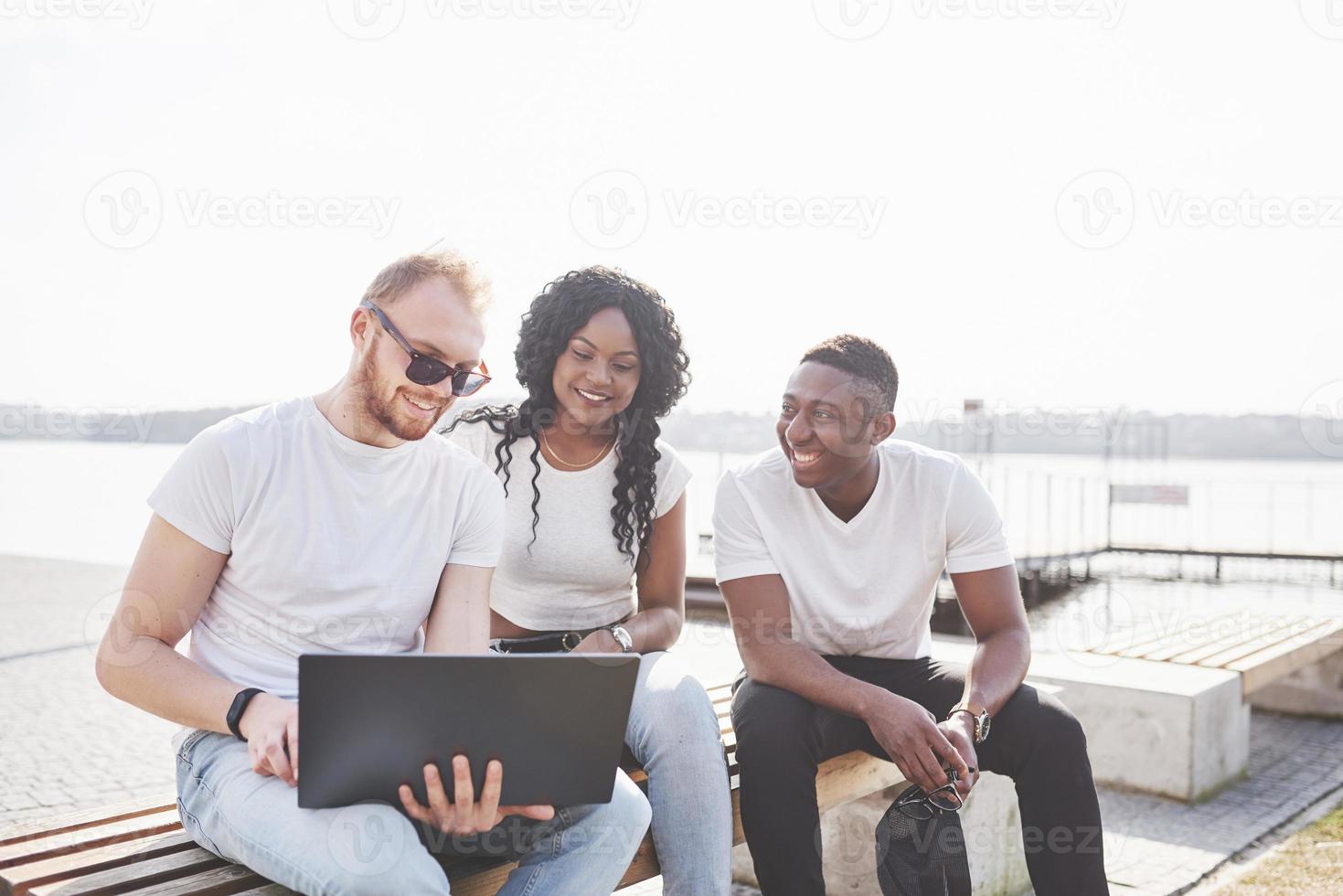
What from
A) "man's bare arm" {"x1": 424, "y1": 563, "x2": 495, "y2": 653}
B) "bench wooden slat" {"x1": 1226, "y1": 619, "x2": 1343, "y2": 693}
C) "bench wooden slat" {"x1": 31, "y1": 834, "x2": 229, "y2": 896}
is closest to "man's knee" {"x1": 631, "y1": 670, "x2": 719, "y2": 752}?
"man's bare arm" {"x1": 424, "y1": 563, "x2": 495, "y2": 653}

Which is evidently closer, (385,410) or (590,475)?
(385,410)

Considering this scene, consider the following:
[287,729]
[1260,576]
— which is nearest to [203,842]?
[287,729]

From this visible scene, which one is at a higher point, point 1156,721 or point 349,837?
point 349,837

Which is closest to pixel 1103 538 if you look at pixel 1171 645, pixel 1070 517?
pixel 1070 517

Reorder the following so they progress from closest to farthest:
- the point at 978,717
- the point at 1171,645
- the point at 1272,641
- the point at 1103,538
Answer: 1. the point at 978,717
2. the point at 1171,645
3. the point at 1272,641
4. the point at 1103,538

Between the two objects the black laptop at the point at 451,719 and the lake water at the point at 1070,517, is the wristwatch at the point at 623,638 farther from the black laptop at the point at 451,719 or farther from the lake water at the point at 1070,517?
the lake water at the point at 1070,517

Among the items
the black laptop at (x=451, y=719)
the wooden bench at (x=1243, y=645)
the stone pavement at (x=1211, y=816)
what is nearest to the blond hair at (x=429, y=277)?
the black laptop at (x=451, y=719)

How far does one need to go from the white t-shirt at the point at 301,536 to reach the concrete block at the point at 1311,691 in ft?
19.0

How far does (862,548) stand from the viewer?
3.34 metres

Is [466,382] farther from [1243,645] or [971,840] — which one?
[1243,645]

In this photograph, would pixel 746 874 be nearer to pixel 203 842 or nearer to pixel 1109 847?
pixel 1109 847

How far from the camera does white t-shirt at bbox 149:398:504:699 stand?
2.33 meters

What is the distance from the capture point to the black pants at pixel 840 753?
274cm

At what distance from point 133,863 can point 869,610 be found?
2.12 metres
